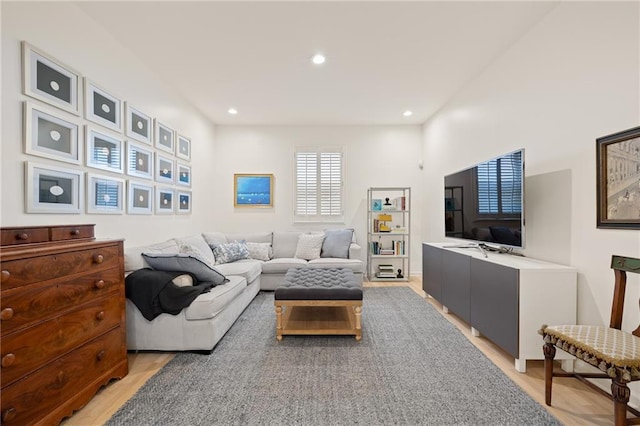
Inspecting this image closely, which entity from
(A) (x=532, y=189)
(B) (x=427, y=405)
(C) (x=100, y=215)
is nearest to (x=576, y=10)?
(A) (x=532, y=189)

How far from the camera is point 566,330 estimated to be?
1579 mm

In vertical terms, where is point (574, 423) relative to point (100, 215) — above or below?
below

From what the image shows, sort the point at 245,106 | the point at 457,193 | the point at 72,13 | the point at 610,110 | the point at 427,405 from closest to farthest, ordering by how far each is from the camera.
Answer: the point at 427,405 < the point at 610,110 < the point at 72,13 < the point at 457,193 < the point at 245,106

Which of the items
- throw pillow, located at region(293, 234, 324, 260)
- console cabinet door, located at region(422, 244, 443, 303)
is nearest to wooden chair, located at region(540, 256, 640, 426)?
console cabinet door, located at region(422, 244, 443, 303)

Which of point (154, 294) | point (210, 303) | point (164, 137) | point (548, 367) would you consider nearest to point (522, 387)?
point (548, 367)

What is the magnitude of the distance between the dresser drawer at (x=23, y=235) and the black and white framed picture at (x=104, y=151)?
94 centimetres

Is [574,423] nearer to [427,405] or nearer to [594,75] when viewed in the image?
[427,405]

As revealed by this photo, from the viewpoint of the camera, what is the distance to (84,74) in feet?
7.32

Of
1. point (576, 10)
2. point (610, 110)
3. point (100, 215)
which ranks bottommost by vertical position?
point (100, 215)

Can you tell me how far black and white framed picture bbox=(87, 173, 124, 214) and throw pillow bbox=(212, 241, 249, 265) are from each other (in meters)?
1.49

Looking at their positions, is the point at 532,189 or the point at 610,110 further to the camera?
the point at 532,189

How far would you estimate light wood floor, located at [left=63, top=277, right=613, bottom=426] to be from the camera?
1577 millimetres

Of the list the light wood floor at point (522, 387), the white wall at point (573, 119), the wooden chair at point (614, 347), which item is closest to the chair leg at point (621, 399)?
the wooden chair at point (614, 347)

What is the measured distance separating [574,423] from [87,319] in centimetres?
289
